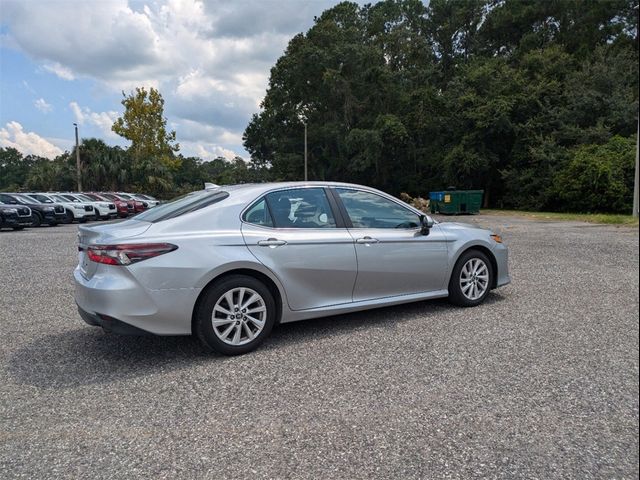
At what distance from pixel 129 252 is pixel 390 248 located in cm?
258

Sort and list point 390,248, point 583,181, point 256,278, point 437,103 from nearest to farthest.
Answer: point 256,278 → point 390,248 → point 583,181 → point 437,103

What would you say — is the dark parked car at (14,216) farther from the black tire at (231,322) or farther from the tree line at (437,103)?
the tree line at (437,103)

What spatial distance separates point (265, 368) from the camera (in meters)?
3.99

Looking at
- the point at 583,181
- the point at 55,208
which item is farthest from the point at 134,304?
the point at 583,181

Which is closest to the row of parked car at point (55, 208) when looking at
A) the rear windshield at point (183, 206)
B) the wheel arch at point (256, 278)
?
the rear windshield at point (183, 206)

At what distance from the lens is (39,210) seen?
20359 millimetres

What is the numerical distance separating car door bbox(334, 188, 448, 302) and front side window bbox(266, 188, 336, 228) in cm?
21

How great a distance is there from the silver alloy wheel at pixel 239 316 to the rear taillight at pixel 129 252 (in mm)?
659

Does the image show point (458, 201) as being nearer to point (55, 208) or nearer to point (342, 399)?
point (55, 208)

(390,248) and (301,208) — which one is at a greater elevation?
(301,208)

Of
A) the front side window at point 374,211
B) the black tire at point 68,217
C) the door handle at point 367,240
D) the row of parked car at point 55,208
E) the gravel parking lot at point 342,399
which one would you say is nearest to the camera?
the gravel parking lot at point 342,399

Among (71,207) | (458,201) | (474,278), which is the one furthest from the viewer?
(458,201)

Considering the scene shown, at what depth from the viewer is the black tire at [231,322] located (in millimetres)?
4094

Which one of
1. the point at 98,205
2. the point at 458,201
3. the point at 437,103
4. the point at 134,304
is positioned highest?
the point at 437,103
